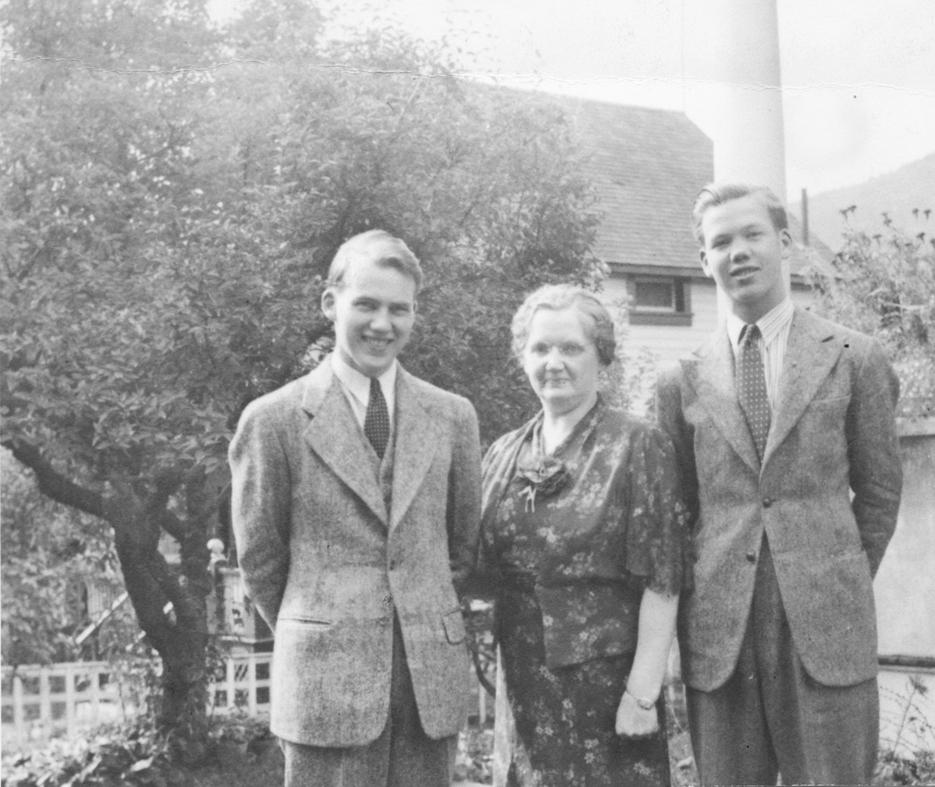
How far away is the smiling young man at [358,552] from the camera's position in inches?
96.7

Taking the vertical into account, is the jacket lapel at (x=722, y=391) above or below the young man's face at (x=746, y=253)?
below

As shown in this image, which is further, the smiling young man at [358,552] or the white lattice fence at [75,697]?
the white lattice fence at [75,697]

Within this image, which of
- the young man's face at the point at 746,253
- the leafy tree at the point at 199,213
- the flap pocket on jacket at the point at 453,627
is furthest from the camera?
the leafy tree at the point at 199,213

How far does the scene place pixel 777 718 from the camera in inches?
104

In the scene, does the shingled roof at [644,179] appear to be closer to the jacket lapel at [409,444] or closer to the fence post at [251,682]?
the fence post at [251,682]

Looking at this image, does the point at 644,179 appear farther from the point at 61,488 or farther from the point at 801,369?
the point at 801,369

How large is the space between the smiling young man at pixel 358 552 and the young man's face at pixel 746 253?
79 centimetres

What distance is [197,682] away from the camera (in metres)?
5.84

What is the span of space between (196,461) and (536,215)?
2.01m

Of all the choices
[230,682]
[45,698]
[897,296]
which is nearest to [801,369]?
[897,296]

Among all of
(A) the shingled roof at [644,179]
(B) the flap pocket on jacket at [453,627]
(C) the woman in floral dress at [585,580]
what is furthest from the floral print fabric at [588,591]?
(A) the shingled roof at [644,179]

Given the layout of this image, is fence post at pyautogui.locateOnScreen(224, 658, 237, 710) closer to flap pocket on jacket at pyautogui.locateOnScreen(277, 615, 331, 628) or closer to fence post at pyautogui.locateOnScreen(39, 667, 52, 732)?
fence post at pyautogui.locateOnScreen(39, 667, 52, 732)

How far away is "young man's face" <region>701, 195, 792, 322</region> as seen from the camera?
2775 mm

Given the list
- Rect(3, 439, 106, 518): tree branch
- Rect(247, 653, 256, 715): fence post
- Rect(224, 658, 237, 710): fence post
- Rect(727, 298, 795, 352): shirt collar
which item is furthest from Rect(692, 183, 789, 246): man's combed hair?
Rect(247, 653, 256, 715): fence post
